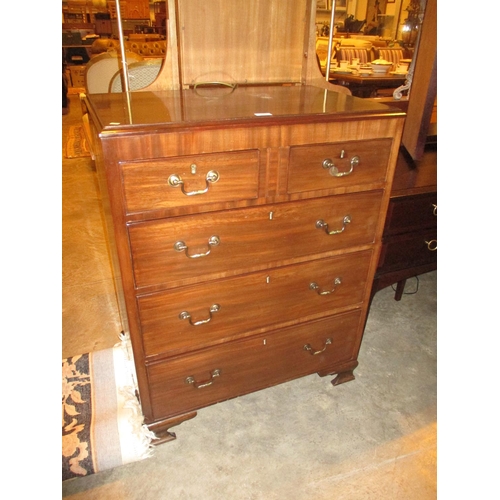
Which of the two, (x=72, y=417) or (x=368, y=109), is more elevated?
(x=368, y=109)

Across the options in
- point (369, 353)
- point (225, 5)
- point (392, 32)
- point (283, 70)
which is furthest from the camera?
point (392, 32)

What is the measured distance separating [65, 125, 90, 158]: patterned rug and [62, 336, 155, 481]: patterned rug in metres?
3.06

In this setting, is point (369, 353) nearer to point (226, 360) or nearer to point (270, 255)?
point (226, 360)

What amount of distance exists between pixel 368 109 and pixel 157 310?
0.80m

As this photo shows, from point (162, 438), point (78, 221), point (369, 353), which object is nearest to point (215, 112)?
point (162, 438)

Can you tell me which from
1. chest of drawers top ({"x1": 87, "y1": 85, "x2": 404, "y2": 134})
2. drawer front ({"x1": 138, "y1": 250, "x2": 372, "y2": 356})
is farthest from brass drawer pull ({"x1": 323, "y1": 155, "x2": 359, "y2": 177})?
drawer front ({"x1": 138, "y1": 250, "x2": 372, "y2": 356})

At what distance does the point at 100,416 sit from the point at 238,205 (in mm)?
910

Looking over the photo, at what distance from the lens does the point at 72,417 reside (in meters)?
1.34

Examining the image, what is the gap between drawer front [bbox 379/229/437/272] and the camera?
5.65ft

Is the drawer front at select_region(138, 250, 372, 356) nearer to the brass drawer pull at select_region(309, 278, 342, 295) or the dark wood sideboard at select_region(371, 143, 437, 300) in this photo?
the brass drawer pull at select_region(309, 278, 342, 295)

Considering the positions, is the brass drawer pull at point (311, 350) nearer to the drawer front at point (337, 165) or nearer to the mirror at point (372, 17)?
the drawer front at point (337, 165)

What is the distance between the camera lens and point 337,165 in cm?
109

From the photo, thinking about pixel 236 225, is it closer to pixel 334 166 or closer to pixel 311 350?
pixel 334 166

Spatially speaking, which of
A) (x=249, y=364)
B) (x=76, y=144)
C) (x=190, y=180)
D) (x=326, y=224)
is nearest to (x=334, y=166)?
(x=326, y=224)
